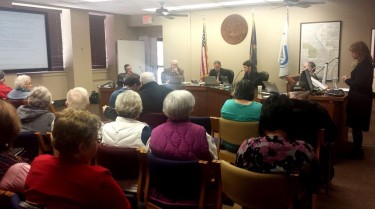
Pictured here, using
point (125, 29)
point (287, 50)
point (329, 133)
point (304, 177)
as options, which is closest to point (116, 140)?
point (304, 177)

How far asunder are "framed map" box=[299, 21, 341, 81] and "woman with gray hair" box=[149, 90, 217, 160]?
596 cm

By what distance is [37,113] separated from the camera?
3.02 meters

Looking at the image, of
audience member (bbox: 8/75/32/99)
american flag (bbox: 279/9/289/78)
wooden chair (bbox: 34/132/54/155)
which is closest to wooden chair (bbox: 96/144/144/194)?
wooden chair (bbox: 34/132/54/155)

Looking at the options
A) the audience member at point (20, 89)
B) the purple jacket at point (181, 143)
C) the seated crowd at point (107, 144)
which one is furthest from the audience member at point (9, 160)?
the audience member at point (20, 89)

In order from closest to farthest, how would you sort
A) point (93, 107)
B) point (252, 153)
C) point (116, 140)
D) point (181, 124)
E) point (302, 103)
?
point (252, 153), point (181, 124), point (116, 140), point (302, 103), point (93, 107)

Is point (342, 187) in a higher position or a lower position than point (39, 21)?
lower

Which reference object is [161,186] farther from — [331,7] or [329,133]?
[331,7]

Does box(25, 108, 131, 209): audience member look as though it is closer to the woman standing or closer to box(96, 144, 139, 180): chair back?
box(96, 144, 139, 180): chair back

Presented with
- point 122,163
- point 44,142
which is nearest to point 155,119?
point 44,142

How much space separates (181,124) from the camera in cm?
230

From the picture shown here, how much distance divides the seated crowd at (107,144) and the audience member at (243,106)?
0.89 meters

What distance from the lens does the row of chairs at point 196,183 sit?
167 centimetres

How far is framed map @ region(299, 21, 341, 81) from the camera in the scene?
7582 millimetres

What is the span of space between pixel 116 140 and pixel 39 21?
22.1 ft
